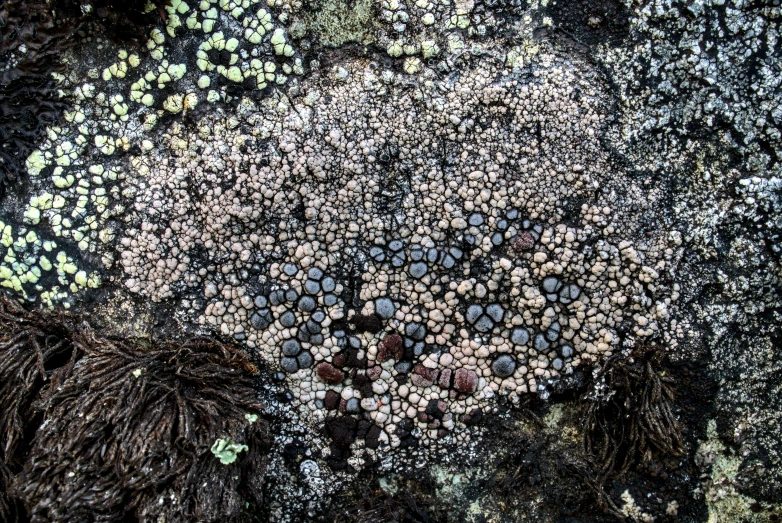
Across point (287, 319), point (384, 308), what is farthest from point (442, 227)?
point (287, 319)

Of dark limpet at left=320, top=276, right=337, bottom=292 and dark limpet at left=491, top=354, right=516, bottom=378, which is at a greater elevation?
dark limpet at left=320, top=276, right=337, bottom=292

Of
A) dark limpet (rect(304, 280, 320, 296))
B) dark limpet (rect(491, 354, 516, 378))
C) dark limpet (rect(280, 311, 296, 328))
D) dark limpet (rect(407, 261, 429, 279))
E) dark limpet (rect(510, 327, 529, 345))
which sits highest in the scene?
dark limpet (rect(407, 261, 429, 279))

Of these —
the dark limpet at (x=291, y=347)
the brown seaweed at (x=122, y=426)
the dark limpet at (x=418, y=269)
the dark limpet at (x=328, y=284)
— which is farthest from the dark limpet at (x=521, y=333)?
the brown seaweed at (x=122, y=426)

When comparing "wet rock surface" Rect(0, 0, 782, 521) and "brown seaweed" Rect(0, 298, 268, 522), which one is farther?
"wet rock surface" Rect(0, 0, 782, 521)

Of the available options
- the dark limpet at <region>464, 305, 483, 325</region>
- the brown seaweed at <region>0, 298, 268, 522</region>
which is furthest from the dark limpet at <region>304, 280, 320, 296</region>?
the dark limpet at <region>464, 305, 483, 325</region>

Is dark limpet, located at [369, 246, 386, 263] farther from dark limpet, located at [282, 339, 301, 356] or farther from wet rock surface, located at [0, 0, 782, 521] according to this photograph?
dark limpet, located at [282, 339, 301, 356]

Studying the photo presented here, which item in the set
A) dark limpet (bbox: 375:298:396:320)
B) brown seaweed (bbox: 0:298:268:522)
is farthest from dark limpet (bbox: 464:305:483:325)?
brown seaweed (bbox: 0:298:268:522)

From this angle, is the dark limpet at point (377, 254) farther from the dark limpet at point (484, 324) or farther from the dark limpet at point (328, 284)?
the dark limpet at point (484, 324)

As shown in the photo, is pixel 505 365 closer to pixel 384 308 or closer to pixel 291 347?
pixel 384 308

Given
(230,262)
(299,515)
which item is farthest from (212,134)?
(299,515)
